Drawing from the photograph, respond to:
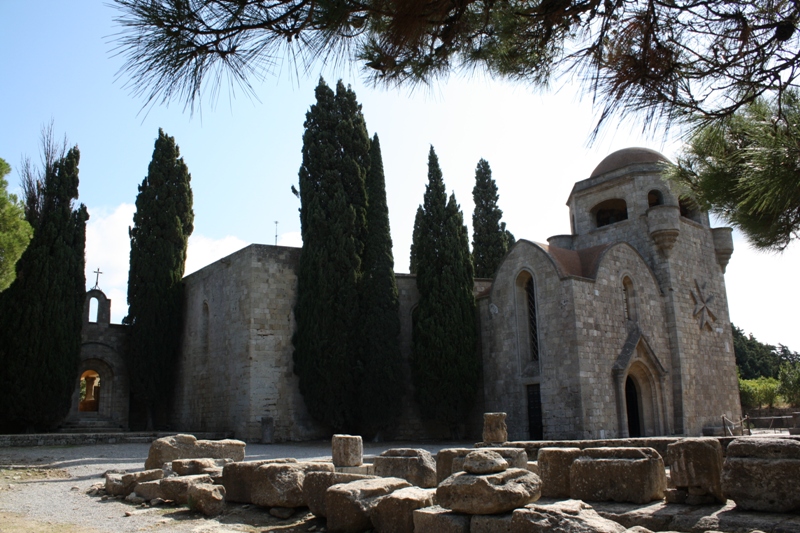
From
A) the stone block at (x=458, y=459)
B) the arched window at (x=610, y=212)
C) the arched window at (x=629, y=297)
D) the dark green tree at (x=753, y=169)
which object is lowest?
the stone block at (x=458, y=459)

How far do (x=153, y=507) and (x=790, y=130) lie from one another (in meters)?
7.82

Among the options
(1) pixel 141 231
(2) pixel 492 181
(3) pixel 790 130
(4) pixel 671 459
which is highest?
(2) pixel 492 181

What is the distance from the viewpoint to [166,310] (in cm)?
2103

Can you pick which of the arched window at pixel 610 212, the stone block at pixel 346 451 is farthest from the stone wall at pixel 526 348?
the stone block at pixel 346 451

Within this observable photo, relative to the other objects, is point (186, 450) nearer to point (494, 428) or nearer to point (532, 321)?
point (494, 428)

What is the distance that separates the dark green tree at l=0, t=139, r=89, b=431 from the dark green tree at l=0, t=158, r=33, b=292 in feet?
22.7

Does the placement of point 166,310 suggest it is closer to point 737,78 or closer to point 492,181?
point 492,181

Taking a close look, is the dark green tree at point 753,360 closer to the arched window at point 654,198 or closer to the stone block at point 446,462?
the arched window at point 654,198

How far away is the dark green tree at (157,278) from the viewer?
20750 millimetres

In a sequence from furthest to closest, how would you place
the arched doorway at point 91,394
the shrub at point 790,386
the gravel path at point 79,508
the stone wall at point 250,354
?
the shrub at point 790,386, the arched doorway at point 91,394, the stone wall at point 250,354, the gravel path at point 79,508

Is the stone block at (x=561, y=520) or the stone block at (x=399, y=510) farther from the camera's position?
the stone block at (x=399, y=510)

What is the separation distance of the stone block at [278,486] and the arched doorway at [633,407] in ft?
43.7

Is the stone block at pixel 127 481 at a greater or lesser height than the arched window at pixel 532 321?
lesser

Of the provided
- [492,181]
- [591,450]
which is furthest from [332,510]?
[492,181]
